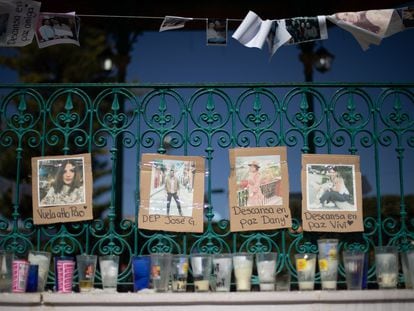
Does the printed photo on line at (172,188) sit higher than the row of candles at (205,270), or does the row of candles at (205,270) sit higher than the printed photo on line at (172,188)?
the printed photo on line at (172,188)

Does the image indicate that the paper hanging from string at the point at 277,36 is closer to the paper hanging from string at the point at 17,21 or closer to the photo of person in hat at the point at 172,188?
the photo of person in hat at the point at 172,188

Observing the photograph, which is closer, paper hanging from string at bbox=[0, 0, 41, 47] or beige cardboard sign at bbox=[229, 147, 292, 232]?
beige cardboard sign at bbox=[229, 147, 292, 232]

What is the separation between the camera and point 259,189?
4754mm

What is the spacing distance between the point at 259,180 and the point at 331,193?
58 centimetres

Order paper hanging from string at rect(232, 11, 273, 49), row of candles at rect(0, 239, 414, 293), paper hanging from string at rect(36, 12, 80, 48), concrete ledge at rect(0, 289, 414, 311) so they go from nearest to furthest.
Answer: concrete ledge at rect(0, 289, 414, 311) → row of candles at rect(0, 239, 414, 293) → paper hanging from string at rect(232, 11, 273, 49) → paper hanging from string at rect(36, 12, 80, 48)

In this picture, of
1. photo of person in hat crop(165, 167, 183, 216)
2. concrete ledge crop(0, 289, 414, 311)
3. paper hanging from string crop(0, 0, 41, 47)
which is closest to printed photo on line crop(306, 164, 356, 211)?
concrete ledge crop(0, 289, 414, 311)

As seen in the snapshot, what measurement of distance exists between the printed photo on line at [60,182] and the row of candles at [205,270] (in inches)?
18.3

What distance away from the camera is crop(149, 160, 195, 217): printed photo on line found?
4738 millimetres

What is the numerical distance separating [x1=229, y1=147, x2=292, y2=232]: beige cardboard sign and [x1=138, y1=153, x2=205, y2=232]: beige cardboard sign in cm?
27

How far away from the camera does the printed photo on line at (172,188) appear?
4.74m

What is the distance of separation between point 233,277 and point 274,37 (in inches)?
81.0

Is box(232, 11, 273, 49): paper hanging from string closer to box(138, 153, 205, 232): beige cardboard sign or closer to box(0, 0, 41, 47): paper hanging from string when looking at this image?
box(138, 153, 205, 232): beige cardboard sign

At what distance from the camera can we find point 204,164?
485 centimetres

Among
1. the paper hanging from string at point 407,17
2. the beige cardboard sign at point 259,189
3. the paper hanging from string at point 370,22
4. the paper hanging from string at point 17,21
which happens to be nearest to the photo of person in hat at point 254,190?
the beige cardboard sign at point 259,189
